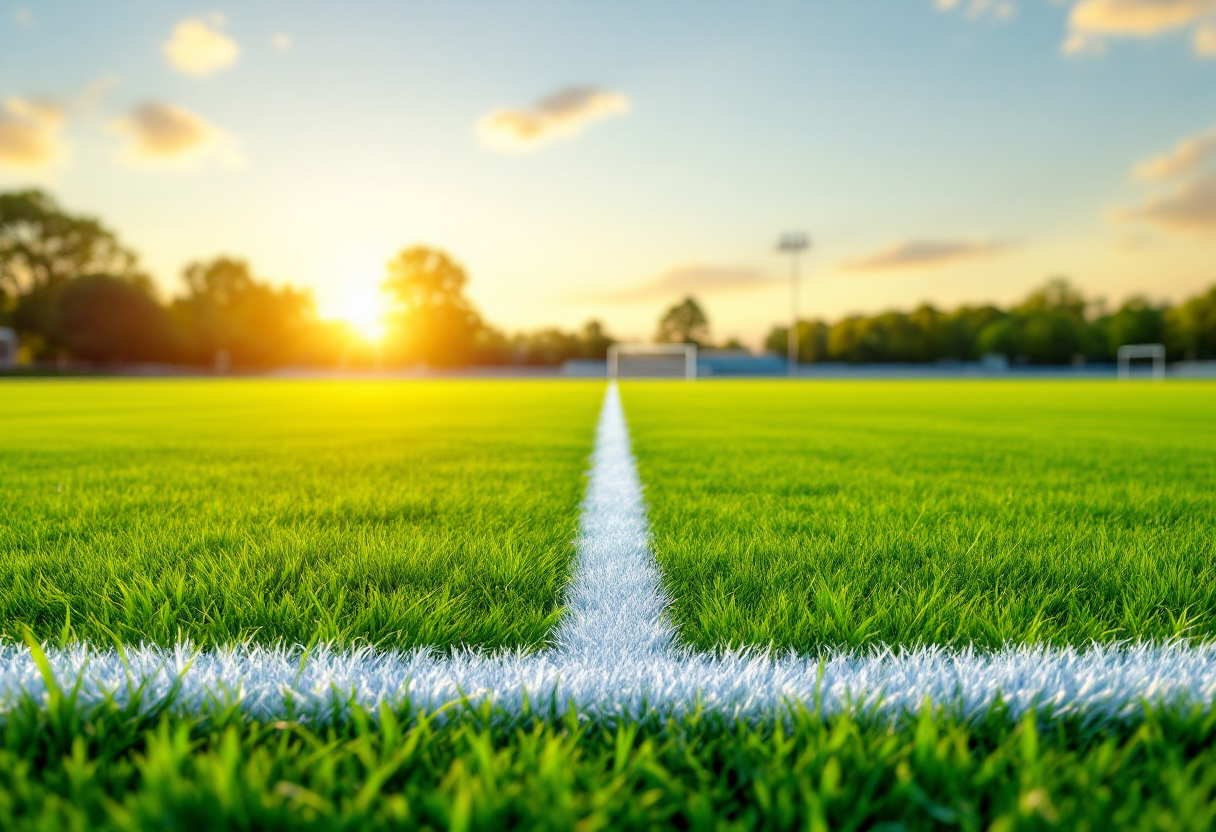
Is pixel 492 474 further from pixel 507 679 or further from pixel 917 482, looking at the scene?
pixel 507 679

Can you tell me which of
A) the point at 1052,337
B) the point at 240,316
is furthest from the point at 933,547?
the point at 1052,337

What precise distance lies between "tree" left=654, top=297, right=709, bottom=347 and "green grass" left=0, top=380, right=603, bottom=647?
8052 centimetres

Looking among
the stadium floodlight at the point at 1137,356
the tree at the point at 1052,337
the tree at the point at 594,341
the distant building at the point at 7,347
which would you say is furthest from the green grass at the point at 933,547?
the tree at the point at 1052,337

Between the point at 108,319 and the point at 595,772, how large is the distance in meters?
60.6

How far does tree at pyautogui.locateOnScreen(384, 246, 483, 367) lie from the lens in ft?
208

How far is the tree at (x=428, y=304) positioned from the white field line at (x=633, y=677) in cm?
6301

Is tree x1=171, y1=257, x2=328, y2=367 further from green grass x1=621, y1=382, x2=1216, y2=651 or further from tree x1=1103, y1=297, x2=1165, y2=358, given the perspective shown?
tree x1=1103, y1=297, x2=1165, y2=358

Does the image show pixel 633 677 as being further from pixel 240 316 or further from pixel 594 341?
pixel 240 316

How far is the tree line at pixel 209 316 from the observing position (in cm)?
4994

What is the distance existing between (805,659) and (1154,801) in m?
0.54

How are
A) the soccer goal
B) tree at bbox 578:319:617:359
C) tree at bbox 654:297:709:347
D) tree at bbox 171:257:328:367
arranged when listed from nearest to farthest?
the soccer goal → tree at bbox 171:257:328:367 → tree at bbox 578:319:617:359 → tree at bbox 654:297:709:347

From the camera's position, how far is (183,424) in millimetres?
7484

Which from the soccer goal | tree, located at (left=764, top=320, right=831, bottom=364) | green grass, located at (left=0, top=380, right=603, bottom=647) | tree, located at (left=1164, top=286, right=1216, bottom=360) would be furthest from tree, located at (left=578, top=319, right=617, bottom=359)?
green grass, located at (left=0, top=380, right=603, bottom=647)

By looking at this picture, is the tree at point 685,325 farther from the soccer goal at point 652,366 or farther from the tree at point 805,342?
the soccer goal at point 652,366
